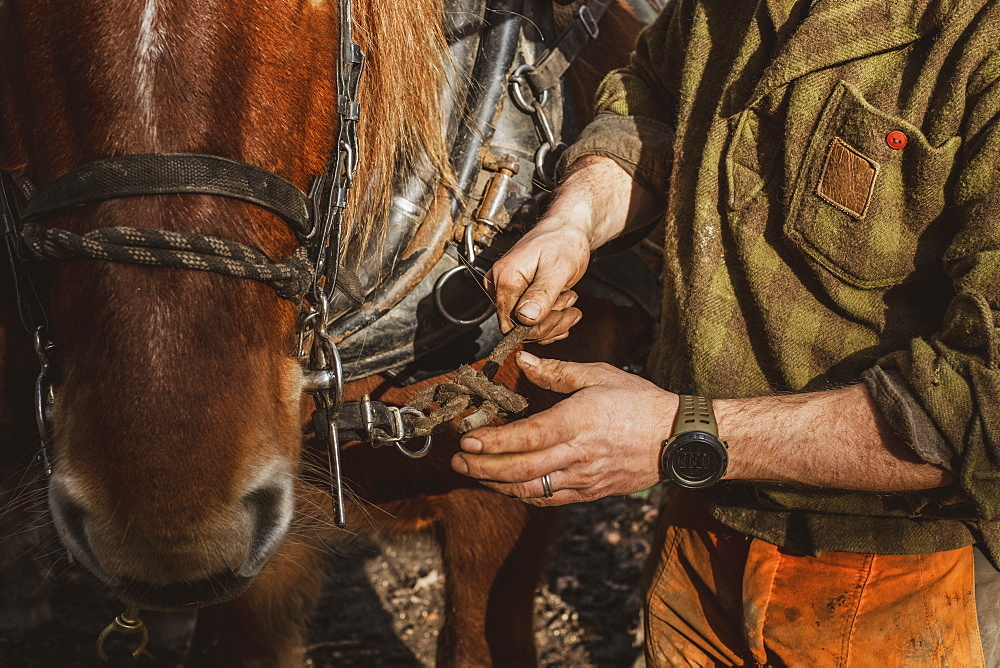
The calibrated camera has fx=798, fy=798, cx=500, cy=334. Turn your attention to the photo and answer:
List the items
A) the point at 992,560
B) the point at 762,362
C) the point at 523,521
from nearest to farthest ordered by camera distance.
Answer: the point at 992,560 < the point at 762,362 < the point at 523,521

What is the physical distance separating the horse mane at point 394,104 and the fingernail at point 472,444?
594mm

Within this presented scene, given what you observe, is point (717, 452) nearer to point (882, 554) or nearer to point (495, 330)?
point (882, 554)

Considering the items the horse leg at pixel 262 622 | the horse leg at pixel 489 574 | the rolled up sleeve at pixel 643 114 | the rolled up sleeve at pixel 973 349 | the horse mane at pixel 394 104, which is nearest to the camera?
the rolled up sleeve at pixel 973 349

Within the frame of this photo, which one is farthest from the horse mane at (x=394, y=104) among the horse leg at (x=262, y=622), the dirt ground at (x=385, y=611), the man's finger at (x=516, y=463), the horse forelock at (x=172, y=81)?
the dirt ground at (x=385, y=611)

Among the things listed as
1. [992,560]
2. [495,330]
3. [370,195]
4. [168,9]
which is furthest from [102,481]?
[992,560]

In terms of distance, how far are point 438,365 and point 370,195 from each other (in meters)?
0.39

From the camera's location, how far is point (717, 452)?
117 centimetres

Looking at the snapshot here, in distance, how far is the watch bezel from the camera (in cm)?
116

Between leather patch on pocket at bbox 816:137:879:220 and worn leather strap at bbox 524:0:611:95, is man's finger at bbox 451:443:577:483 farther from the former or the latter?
worn leather strap at bbox 524:0:611:95

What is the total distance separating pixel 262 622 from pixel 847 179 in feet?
6.93

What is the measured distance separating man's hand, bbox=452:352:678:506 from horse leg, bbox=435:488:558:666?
78 cm

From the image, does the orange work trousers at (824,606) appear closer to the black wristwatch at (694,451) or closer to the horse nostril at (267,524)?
the black wristwatch at (694,451)

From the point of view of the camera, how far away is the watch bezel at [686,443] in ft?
3.81

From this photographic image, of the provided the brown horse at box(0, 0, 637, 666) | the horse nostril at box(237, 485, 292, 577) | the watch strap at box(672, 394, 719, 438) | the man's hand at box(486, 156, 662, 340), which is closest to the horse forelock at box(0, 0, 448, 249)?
the brown horse at box(0, 0, 637, 666)
